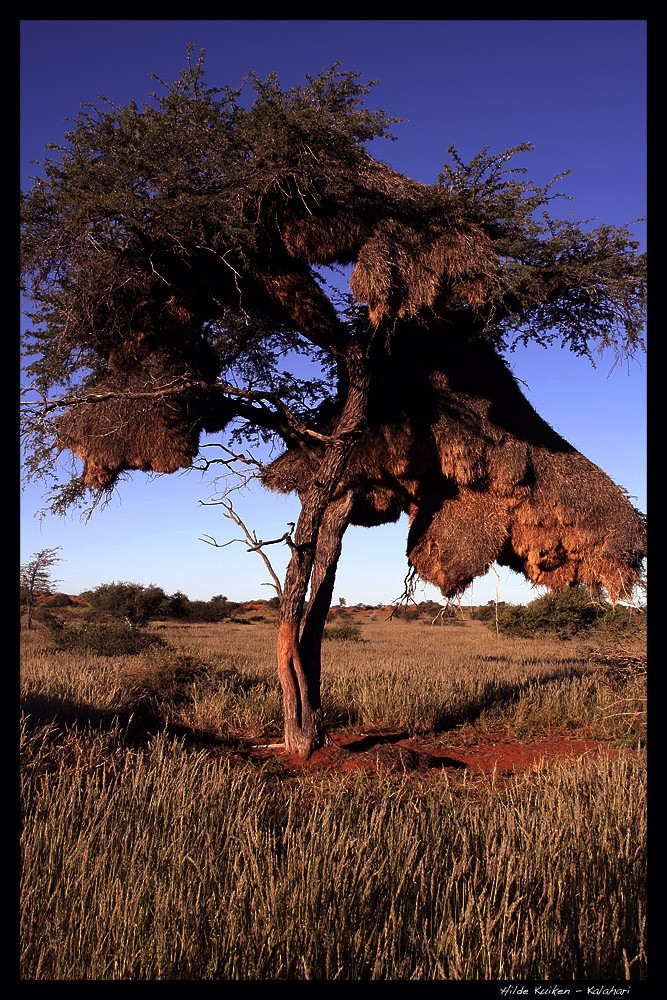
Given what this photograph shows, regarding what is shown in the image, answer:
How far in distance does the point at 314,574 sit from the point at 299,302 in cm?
419

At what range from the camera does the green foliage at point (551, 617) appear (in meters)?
33.9

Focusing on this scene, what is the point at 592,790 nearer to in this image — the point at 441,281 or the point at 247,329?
the point at 441,281

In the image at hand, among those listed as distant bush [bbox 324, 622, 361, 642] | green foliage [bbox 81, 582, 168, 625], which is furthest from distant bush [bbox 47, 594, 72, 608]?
distant bush [bbox 324, 622, 361, 642]

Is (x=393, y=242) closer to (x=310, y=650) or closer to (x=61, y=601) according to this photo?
(x=310, y=650)

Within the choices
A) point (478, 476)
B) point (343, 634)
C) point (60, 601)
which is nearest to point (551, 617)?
point (343, 634)

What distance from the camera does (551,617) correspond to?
3725 cm

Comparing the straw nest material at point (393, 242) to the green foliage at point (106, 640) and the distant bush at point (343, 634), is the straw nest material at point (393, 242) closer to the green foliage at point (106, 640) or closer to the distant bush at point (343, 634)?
the green foliage at point (106, 640)

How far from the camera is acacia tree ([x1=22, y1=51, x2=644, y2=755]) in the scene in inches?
344

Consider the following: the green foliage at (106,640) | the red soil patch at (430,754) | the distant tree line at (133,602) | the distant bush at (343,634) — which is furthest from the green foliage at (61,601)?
the red soil patch at (430,754)

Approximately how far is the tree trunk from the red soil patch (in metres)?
0.40

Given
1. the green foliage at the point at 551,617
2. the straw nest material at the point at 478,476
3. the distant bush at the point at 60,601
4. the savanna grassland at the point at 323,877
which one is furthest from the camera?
the distant bush at the point at 60,601

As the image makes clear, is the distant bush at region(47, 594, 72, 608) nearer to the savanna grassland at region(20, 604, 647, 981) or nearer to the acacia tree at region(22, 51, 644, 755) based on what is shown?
the acacia tree at region(22, 51, 644, 755)

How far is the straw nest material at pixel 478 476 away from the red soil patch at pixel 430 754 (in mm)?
2859
